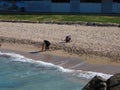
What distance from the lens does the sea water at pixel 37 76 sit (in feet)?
72.4

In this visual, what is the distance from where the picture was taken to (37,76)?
78.9ft

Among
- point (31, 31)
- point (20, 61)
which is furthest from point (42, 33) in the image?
point (20, 61)

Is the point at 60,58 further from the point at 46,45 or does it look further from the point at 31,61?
the point at 46,45

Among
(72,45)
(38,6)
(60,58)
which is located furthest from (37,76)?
(38,6)

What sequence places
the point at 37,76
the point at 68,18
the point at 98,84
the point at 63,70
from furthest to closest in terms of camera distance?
the point at 68,18, the point at 63,70, the point at 37,76, the point at 98,84

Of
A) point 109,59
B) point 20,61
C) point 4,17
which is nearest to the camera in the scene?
point 109,59

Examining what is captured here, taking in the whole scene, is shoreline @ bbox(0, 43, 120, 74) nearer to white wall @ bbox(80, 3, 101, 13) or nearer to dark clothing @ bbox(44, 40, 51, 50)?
dark clothing @ bbox(44, 40, 51, 50)

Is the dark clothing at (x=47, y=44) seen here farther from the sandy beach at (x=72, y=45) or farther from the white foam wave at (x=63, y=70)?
the white foam wave at (x=63, y=70)

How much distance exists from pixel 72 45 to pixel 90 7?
728 inches

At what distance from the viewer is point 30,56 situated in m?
28.8

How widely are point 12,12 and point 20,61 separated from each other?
2264 centimetres

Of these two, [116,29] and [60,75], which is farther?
[116,29]

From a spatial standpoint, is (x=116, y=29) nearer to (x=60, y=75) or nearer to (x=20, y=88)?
(x=60, y=75)

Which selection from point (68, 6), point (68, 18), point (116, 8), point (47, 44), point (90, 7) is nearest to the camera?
point (47, 44)
